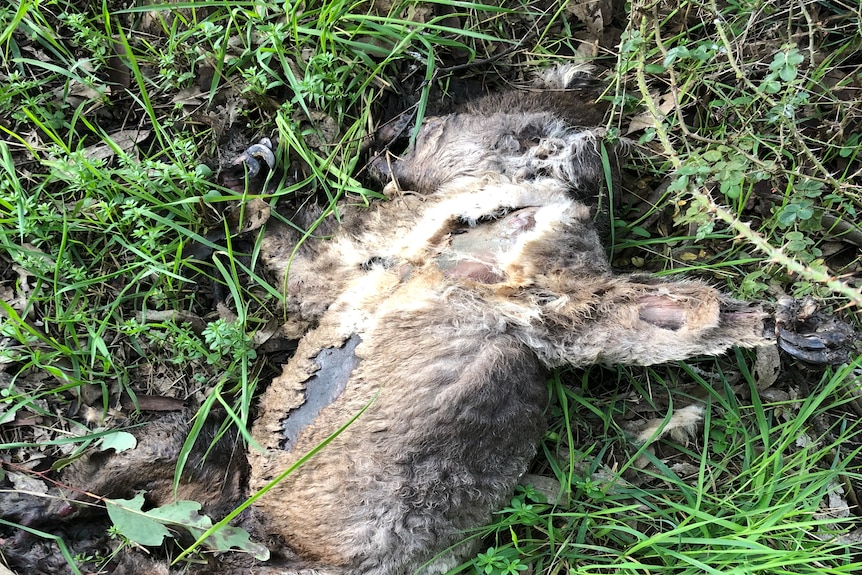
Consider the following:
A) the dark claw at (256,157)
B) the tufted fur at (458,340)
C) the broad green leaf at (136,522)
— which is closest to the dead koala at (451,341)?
the tufted fur at (458,340)

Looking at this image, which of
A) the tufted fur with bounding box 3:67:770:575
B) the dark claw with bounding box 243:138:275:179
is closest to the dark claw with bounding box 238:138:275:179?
the dark claw with bounding box 243:138:275:179

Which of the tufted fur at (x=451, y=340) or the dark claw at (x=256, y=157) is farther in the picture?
the dark claw at (x=256, y=157)

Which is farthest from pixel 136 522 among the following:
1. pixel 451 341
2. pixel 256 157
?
pixel 256 157

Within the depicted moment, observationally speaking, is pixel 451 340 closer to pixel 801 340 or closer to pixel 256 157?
pixel 801 340

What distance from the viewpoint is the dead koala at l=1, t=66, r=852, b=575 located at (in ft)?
7.37

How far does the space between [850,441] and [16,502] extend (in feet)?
12.4

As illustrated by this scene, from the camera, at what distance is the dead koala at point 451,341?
225 centimetres

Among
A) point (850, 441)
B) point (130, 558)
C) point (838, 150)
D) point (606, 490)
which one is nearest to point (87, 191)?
point (130, 558)

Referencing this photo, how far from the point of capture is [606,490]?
2742 millimetres

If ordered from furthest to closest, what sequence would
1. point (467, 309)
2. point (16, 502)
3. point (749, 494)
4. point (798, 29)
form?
point (798, 29)
point (749, 494)
point (16, 502)
point (467, 309)

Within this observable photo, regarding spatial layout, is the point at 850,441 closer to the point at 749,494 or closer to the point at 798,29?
the point at 749,494

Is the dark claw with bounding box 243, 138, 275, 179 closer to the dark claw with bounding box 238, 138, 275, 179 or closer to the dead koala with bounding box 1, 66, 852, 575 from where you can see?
the dark claw with bounding box 238, 138, 275, 179

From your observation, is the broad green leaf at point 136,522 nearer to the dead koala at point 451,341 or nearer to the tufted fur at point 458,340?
the dead koala at point 451,341

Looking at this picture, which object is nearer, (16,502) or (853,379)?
(16,502)
